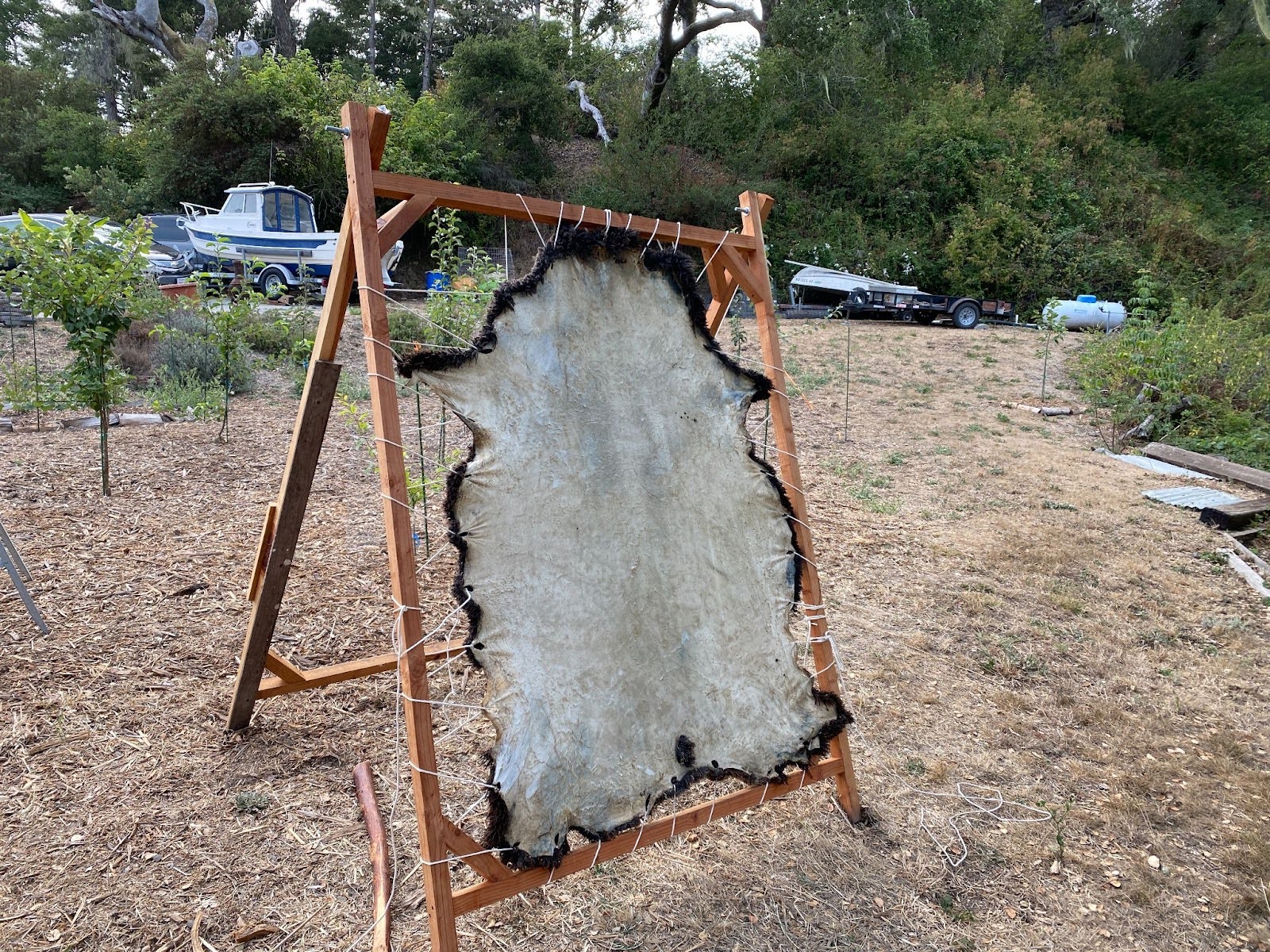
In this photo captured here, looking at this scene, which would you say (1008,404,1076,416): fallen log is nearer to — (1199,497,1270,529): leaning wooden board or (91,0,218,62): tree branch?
(1199,497,1270,529): leaning wooden board

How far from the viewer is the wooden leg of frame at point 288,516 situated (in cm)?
234

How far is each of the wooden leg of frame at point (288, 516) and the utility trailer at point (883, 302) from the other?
13.3 meters

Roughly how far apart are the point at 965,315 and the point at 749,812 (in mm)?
14973

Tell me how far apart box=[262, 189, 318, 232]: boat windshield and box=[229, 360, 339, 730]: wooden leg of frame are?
14113mm

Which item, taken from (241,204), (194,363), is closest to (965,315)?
(194,363)

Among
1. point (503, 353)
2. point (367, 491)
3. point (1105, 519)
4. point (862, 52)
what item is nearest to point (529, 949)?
point (503, 353)

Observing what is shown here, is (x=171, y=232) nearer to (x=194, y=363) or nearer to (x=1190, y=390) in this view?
(x=194, y=363)

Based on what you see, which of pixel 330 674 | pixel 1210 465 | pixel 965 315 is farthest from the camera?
pixel 965 315

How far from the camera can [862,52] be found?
23.1m

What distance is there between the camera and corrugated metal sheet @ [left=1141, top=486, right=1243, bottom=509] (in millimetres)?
6324

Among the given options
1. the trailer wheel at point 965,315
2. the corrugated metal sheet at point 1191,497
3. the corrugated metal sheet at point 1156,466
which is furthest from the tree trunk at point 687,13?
the corrugated metal sheet at point 1191,497

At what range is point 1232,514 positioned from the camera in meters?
5.92

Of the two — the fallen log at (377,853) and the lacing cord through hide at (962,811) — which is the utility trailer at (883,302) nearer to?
the lacing cord through hide at (962,811)

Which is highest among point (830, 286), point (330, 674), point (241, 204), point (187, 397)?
point (241, 204)
